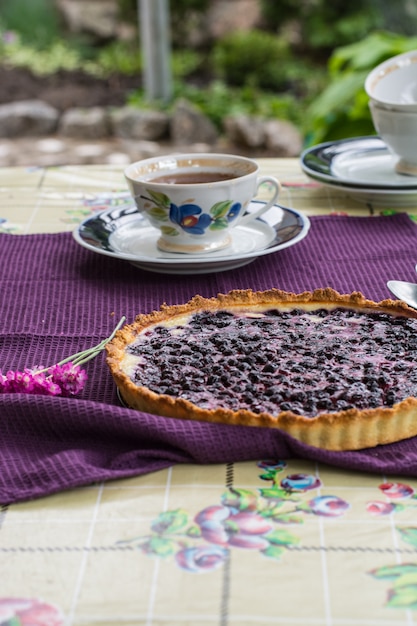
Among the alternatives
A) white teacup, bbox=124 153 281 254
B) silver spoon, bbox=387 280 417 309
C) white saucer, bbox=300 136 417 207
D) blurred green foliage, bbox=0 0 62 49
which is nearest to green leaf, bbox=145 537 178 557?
silver spoon, bbox=387 280 417 309

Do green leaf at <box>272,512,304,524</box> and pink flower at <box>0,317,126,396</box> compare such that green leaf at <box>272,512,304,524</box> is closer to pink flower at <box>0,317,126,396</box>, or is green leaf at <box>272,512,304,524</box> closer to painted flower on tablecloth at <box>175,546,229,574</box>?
painted flower on tablecloth at <box>175,546,229,574</box>

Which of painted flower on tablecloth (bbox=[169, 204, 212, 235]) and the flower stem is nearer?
the flower stem

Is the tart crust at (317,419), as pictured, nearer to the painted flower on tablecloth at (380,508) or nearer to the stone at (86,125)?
the painted flower on tablecloth at (380,508)

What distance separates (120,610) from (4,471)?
225mm

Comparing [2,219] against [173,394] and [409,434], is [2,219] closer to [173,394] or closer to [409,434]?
[173,394]

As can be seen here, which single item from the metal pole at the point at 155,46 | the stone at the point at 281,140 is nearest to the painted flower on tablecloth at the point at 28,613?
the stone at the point at 281,140

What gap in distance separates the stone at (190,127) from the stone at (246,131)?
0.13 m

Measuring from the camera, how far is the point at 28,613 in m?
0.63

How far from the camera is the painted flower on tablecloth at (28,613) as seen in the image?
2.05 feet

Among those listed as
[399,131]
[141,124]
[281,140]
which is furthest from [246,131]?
[399,131]

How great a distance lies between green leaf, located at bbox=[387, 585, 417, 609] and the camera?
0.63 meters

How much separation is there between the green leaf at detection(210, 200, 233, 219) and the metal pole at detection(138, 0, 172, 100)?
437cm

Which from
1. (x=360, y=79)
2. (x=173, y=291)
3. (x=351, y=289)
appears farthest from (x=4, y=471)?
(x=360, y=79)

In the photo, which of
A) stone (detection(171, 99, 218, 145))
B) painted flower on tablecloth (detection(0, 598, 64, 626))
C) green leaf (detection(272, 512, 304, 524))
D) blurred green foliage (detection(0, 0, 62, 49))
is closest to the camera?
painted flower on tablecloth (detection(0, 598, 64, 626))
